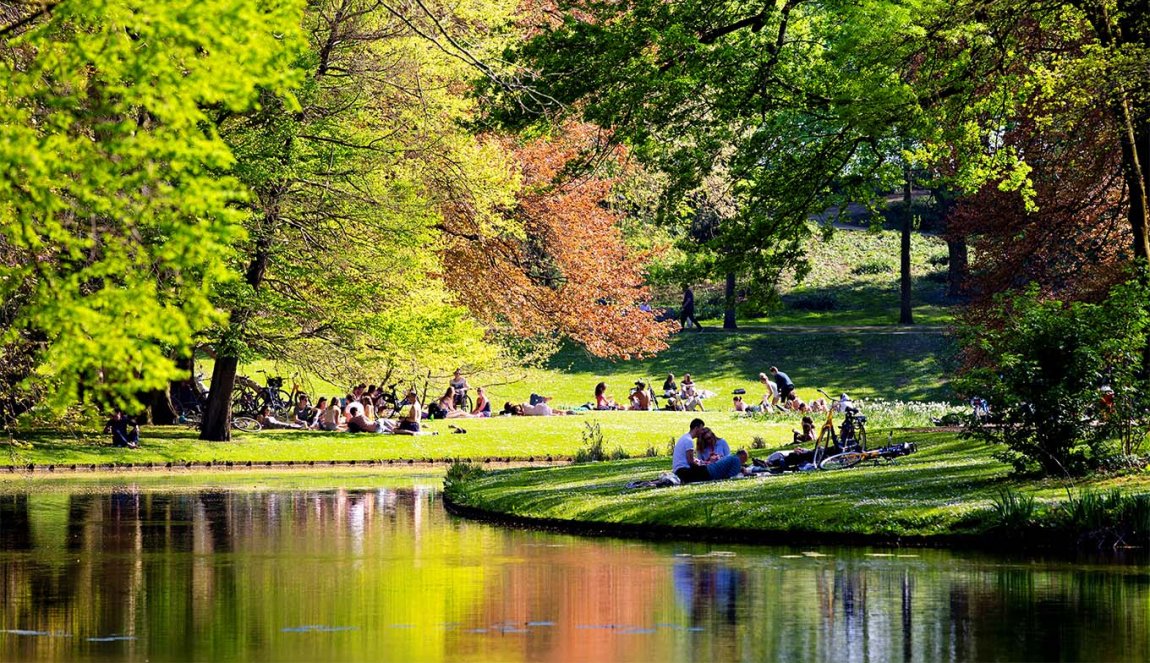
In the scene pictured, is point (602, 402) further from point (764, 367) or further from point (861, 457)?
point (861, 457)

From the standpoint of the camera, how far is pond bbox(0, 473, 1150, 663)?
12.8 metres

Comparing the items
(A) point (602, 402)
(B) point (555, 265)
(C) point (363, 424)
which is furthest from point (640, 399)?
(C) point (363, 424)

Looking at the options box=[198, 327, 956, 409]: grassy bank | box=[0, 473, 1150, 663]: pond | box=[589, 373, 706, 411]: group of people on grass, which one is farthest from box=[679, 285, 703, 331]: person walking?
box=[0, 473, 1150, 663]: pond

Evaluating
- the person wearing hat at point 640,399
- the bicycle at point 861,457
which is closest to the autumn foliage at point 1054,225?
the bicycle at point 861,457

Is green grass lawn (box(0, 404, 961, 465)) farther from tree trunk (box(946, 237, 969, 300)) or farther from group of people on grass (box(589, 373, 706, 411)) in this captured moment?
tree trunk (box(946, 237, 969, 300))

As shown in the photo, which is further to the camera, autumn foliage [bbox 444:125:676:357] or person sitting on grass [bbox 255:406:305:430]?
autumn foliage [bbox 444:125:676:357]

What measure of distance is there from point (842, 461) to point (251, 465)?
52.8 ft

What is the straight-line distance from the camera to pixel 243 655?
1263cm

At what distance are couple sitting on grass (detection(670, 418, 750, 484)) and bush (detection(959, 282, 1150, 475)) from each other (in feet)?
14.6

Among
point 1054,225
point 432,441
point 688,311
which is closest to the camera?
point 1054,225

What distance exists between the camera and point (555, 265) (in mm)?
49438

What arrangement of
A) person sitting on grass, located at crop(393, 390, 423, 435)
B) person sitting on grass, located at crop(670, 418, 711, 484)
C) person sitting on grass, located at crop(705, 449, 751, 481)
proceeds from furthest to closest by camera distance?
1. person sitting on grass, located at crop(393, 390, 423, 435)
2. person sitting on grass, located at crop(705, 449, 751, 481)
3. person sitting on grass, located at crop(670, 418, 711, 484)

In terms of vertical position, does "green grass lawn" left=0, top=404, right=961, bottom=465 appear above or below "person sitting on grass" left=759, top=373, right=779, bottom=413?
below

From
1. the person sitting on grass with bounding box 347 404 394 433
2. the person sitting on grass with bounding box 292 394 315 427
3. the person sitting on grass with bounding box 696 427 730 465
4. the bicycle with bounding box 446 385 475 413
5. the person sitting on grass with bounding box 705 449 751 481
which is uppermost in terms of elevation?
the bicycle with bounding box 446 385 475 413
